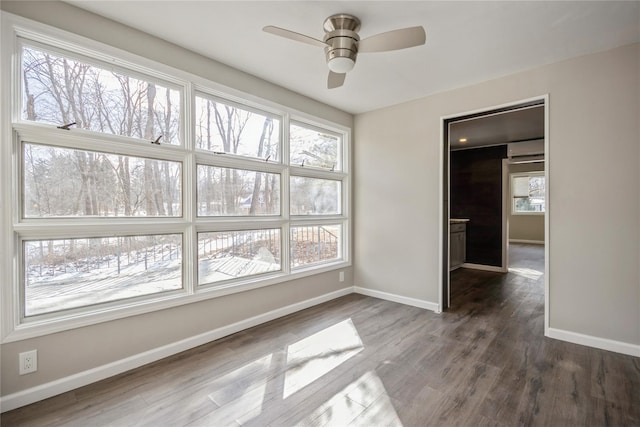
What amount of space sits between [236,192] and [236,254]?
2.11ft

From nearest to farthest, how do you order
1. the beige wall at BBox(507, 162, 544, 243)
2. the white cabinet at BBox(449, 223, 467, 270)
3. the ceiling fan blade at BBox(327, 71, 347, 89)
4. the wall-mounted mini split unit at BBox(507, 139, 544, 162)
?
the ceiling fan blade at BBox(327, 71, 347, 89)
the white cabinet at BBox(449, 223, 467, 270)
the wall-mounted mini split unit at BBox(507, 139, 544, 162)
the beige wall at BBox(507, 162, 544, 243)

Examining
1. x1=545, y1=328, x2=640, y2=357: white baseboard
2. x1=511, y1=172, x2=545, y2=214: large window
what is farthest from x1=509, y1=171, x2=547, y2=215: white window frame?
x1=545, y1=328, x2=640, y2=357: white baseboard

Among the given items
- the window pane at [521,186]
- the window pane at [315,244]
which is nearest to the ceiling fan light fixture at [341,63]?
the window pane at [315,244]

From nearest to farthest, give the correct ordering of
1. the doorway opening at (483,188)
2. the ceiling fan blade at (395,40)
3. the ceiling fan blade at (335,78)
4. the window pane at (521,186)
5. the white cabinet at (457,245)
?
the ceiling fan blade at (395,40), the ceiling fan blade at (335,78), the doorway opening at (483,188), the white cabinet at (457,245), the window pane at (521,186)

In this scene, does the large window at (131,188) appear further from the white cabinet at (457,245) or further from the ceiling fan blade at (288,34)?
the white cabinet at (457,245)

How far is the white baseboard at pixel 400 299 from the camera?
144 inches

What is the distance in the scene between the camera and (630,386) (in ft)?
6.82

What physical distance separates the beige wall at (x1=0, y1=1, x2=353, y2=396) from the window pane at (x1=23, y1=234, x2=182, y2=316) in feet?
0.69

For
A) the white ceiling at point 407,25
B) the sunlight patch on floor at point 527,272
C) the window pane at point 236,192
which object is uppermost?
the white ceiling at point 407,25

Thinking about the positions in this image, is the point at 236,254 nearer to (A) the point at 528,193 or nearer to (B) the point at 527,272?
(B) the point at 527,272

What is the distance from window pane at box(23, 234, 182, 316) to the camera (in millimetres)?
2002

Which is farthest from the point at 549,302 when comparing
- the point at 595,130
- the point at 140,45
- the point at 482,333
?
the point at 140,45

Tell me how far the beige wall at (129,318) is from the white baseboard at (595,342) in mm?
2733

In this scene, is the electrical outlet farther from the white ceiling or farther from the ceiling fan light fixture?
the ceiling fan light fixture
